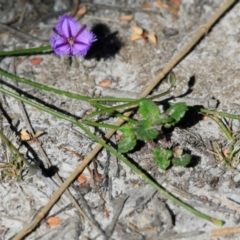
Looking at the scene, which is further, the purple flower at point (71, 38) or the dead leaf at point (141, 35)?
the dead leaf at point (141, 35)

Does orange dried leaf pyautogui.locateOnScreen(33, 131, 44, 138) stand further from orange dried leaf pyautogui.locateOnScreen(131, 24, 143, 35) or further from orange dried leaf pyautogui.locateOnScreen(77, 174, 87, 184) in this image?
orange dried leaf pyautogui.locateOnScreen(131, 24, 143, 35)

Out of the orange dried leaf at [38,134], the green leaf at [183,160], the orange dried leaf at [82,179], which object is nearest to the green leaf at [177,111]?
the green leaf at [183,160]

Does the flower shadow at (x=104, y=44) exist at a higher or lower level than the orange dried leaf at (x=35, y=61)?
higher

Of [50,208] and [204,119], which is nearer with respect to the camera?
[50,208]

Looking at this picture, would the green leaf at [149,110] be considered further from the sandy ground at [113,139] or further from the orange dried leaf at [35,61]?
the orange dried leaf at [35,61]

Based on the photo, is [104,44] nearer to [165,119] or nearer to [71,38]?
[71,38]

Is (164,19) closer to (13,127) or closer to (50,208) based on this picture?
(13,127)

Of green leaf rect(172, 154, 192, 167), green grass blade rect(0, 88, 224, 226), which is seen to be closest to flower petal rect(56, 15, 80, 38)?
green grass blade rect(0, 88, 224, 226)

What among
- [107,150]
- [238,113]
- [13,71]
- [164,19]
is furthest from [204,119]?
[13,71]
